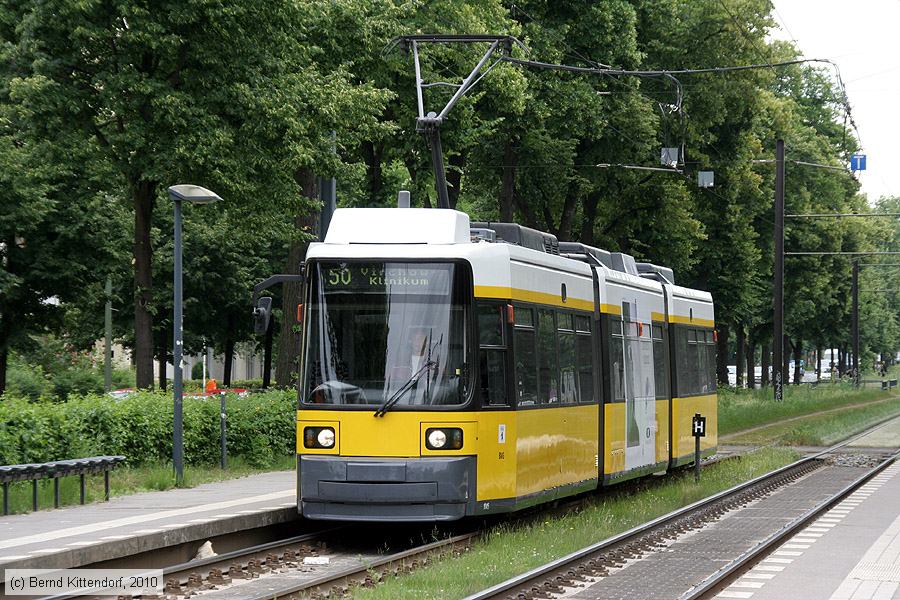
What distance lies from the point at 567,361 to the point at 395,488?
409 cm

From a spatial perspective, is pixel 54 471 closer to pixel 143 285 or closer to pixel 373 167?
pixel 143 285

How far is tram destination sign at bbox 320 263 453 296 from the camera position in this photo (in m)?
14.8

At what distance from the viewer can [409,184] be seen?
3569cm

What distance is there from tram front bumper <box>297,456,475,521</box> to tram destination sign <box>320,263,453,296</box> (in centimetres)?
172

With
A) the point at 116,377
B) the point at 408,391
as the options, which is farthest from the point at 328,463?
the point at 116,377

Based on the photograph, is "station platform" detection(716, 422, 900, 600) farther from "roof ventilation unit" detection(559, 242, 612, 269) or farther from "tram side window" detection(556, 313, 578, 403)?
"roof ventilation unit" detection(559, 242, 612, 269)

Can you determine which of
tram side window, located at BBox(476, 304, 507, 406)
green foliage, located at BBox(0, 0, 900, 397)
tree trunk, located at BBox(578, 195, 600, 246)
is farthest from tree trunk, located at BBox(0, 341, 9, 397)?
tram side window, located at BBox(476, 304, 507, 406)

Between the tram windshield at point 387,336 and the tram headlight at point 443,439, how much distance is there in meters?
0.28

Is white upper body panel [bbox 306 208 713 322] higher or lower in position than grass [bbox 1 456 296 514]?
higher

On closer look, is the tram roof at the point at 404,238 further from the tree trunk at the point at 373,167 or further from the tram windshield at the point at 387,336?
the tree trunk at the point at 373,167

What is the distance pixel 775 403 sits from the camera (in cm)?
4962

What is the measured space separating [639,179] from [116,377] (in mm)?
21828

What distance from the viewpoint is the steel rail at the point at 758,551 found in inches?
462

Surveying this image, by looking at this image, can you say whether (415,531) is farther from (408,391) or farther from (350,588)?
(350,588)
